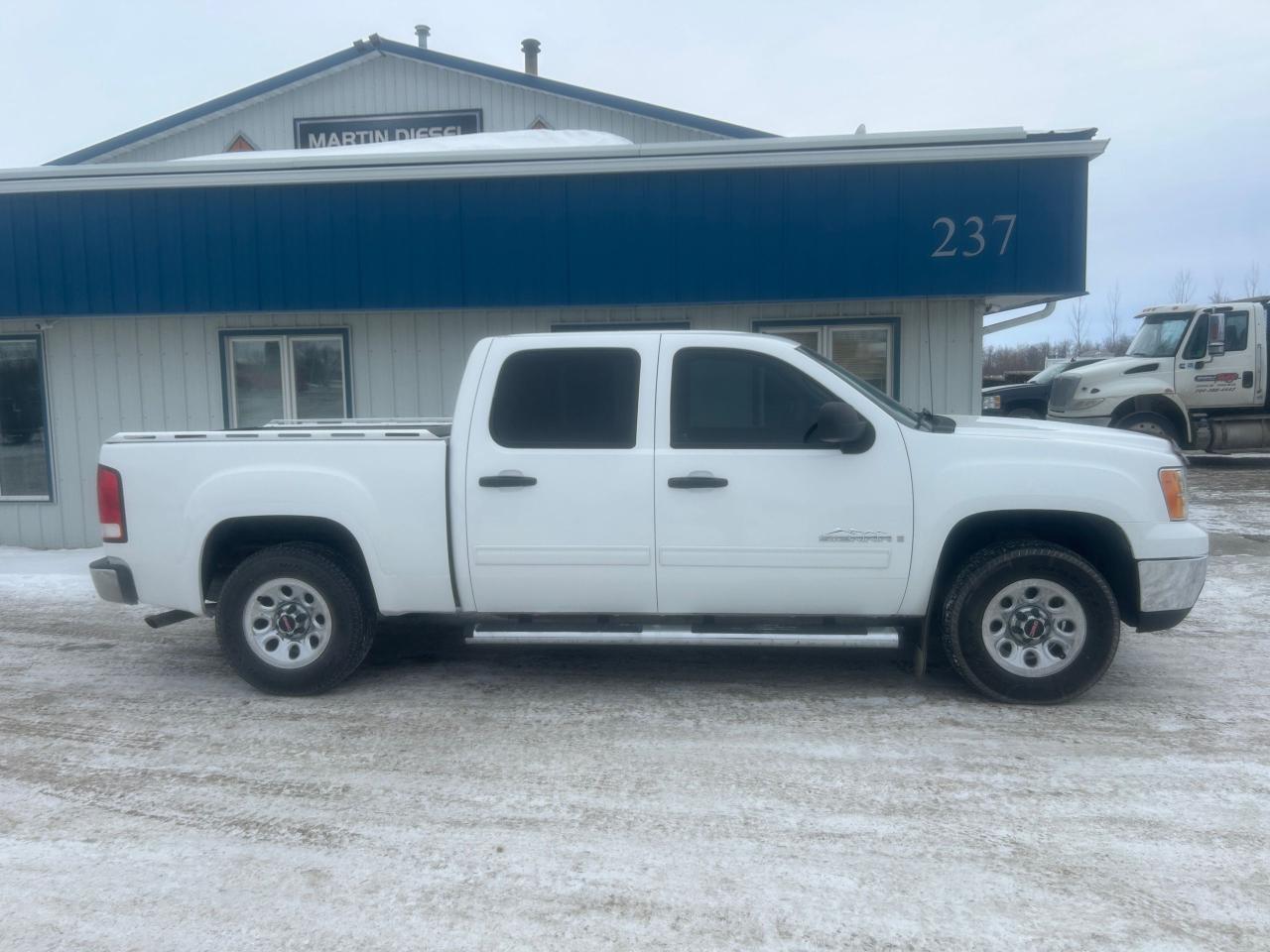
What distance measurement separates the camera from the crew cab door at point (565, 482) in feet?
17.0

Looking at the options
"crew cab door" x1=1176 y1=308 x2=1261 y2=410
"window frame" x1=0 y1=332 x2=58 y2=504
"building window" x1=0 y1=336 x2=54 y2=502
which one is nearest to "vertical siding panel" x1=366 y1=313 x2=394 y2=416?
"window frame" x1=0 y1=332 x2=58 y2=504

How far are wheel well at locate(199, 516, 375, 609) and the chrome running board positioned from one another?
824 millimetres

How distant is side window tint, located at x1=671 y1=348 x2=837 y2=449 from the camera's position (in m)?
5.18

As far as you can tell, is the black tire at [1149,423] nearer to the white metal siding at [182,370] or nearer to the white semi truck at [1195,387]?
the white semi truck at [1195,387]

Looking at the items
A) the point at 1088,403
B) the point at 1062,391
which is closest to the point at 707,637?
the point at 1088,403

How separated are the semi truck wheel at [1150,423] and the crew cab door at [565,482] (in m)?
13.5

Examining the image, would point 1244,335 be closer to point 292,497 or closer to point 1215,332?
point 1215,332

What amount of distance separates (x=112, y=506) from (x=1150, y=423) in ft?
51.6

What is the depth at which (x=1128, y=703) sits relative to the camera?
5.24 m

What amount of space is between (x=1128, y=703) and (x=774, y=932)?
10.1ft

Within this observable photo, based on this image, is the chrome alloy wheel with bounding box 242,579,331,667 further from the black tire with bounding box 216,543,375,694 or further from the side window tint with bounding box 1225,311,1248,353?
the side window tint with bounding box 1225,311,1248,353

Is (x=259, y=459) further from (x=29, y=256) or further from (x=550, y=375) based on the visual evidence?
(x=29, y=256)

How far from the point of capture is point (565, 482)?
5.19 meters

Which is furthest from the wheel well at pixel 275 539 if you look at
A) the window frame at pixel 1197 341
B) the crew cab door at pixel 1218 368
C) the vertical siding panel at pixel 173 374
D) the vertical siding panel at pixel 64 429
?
the window frame at pixel 1197 341
